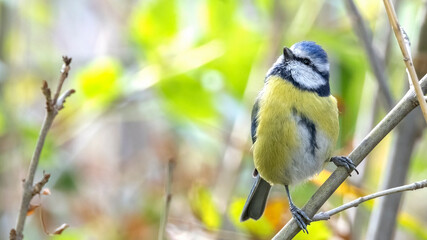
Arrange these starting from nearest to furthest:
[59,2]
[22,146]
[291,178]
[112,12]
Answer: [291,178], [22,146], [112,12], [59,2]

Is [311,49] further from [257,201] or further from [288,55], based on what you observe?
[257,201]

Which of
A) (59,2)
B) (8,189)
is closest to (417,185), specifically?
(8,189)

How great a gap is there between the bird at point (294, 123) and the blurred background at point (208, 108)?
5 centimetres

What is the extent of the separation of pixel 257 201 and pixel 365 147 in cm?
51

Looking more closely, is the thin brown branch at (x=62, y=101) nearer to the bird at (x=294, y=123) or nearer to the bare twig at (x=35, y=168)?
the bare twig at (x=35, y=168)

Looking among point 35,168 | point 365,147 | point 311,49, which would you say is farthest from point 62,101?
point 311,49

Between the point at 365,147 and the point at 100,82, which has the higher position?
the point at 100,82

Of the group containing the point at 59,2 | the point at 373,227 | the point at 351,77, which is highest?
the point at 59,2

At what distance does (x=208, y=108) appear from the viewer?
5.77ft

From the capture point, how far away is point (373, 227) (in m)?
1.26

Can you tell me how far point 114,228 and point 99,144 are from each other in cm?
108

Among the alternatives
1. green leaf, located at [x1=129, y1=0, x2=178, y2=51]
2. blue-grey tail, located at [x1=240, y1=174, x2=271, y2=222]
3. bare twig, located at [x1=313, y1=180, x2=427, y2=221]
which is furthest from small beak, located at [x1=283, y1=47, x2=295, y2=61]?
bare twig, located at [x1=313, y1=180, x2=427, y2=221]

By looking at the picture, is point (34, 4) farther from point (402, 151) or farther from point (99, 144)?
point (402, 151)

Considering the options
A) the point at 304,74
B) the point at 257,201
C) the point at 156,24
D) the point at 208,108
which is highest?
the point at 156,24
